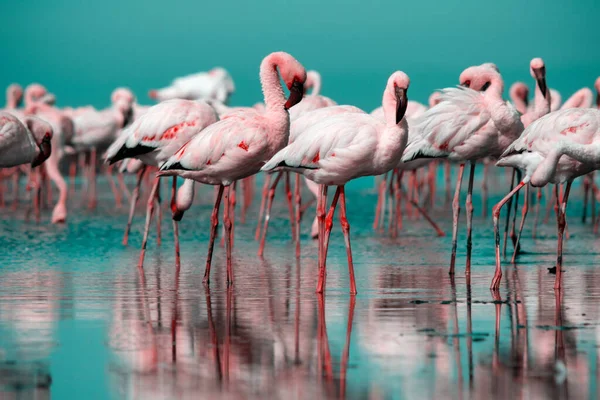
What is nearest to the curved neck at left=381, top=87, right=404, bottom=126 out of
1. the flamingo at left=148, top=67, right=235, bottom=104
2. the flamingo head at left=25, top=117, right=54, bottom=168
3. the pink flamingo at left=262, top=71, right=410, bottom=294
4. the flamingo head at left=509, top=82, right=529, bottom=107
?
the pink flamingo at left=262, top=71, right=410, bottom=294

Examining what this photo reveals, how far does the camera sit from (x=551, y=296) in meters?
7.83

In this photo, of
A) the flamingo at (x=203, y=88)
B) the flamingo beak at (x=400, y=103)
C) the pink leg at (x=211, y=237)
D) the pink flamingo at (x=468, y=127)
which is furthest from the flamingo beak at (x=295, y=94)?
the flamingo at (x=203, y=88)

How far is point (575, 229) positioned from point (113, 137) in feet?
35.8

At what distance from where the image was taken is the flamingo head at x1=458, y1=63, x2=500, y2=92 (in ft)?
34.0

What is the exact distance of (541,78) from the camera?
37.0 ft

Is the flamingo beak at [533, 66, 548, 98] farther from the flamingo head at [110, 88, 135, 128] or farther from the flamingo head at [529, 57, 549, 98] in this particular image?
the flamingo head at [110, 88, 135, 128]

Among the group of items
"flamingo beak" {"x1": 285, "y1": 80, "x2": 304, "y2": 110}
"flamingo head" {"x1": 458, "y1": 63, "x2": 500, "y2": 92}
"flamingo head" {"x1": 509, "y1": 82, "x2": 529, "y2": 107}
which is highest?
"flamingo head" {"x1": 509, "y1": 82, "x2": 529, "y2": 107}

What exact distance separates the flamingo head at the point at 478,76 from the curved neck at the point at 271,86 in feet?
7.92

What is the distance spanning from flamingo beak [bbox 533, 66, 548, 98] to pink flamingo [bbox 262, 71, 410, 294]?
11.7ft

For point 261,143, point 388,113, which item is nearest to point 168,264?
point 261,143

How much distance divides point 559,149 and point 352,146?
1.51m

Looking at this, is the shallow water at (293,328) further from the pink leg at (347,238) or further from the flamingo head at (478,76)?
the flamingo head at (478,76)

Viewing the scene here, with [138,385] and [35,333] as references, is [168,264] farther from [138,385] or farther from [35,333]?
[138,385]

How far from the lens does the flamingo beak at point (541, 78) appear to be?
11.2m
